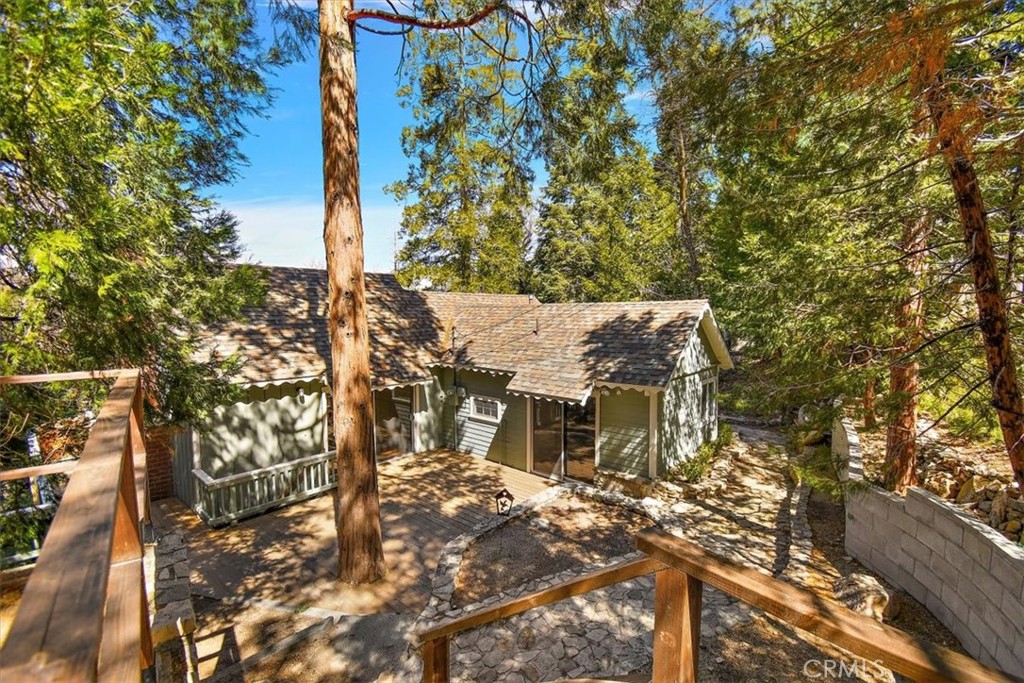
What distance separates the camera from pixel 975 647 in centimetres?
555

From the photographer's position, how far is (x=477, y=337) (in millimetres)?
15008

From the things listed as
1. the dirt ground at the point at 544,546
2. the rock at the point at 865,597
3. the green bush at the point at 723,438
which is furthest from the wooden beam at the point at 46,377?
the green bush at the point at 723,438

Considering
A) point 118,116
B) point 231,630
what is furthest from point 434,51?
point 231,630

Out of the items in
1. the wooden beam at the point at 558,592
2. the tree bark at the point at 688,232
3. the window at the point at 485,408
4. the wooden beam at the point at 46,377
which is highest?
the tree bark at the point at 688,232

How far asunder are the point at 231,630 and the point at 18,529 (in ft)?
9.26

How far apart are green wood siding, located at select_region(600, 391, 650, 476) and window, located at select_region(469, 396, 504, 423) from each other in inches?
119

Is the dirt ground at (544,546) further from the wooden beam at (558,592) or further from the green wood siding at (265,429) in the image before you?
the green wood siding at (265,429)

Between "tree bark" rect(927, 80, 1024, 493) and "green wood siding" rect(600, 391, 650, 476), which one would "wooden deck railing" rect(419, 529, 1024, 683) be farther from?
"green wood siding" rect(600, 391, 650, 476)

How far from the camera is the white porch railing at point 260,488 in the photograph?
9445 mm

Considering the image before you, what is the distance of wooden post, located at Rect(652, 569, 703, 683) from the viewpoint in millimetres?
1693

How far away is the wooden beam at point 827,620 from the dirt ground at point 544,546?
615 centimetres

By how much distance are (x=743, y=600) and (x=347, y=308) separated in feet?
22.3

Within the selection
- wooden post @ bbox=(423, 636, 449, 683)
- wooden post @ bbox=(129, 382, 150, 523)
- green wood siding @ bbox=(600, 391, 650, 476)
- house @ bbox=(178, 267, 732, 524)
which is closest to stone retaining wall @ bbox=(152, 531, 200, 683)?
wooden post @ bbox=(129, 382, 150, 523)

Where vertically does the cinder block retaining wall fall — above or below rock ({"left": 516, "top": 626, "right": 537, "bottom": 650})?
above
